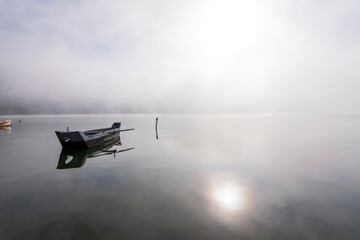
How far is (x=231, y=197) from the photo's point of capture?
393 inches

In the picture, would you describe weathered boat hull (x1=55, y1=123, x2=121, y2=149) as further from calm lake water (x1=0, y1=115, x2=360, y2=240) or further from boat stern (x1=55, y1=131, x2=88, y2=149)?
calm lake water (x1=0, y1=115, x2=360, y2=240)

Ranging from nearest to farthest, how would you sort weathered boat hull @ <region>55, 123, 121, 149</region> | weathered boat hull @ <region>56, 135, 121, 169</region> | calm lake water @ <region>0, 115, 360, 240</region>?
calm lake water @ <region>0, 115, 360, 240</region>, weathered boat hull @ <region>56, 135, 121, 169</region>, weathered boat hull @ <region>55, 123, 121, 149</region>

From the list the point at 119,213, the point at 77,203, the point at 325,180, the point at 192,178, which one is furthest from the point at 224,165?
the point at 77,203

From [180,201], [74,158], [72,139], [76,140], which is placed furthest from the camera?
[76,140]

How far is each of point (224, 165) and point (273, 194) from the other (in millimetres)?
6633

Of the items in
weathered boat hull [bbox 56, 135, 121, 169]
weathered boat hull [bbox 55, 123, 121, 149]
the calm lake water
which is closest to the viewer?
the calm lake water

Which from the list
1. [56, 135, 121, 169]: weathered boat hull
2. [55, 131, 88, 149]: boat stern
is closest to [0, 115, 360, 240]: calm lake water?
[56, 135, 121, 169]: weathered boat hull

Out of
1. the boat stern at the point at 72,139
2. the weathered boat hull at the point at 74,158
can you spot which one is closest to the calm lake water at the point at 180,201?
the weathered boat hull at the point at 74,158

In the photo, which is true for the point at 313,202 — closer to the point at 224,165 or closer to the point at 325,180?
the point at 325,180

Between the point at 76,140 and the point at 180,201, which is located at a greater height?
the point at 76,140

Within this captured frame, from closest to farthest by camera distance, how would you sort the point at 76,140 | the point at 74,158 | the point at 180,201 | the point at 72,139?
1. the point at 180,201
2. the point at 74,158
3. the point at 72,139
4. the point at 76,140

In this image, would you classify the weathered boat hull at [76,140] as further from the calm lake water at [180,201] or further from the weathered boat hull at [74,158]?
the calm lake water at [180,201]

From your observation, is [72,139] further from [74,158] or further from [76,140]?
[74,158]

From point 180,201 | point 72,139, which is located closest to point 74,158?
point 72,139
